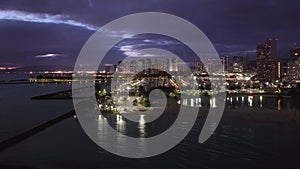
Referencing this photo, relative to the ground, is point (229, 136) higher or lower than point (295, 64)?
lower

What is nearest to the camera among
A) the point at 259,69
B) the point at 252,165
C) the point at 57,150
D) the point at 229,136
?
the point at 252,165

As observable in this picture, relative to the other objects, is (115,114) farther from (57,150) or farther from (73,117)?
(57,150)

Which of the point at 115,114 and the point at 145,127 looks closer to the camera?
the point at 145,127

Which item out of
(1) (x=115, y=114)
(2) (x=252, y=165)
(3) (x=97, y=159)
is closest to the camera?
(2) (x=252, y=165)

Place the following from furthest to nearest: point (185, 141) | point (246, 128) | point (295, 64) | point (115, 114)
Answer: point (295, 64) < point (115, 114) < point (246, 128) < point (185, 141)

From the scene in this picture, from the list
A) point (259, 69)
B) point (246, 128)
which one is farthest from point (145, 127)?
point (259, 69)

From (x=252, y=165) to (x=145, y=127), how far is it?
13.8 ft

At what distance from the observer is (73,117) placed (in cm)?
1256

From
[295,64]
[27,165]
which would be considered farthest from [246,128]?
[295,64]

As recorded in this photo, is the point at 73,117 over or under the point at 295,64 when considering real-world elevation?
under

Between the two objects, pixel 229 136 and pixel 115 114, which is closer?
pixel 229 136

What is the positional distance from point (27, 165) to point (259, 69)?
50.9 m

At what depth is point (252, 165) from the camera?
230 inches

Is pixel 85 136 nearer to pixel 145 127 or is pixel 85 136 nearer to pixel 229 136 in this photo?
pixel 145 127
